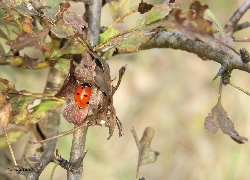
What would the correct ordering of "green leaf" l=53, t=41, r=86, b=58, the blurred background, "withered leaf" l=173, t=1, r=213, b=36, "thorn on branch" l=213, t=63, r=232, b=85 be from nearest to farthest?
"withered leaf" l=173, t=1, r=213, b=36 < "thorn on branch" l=213, t=63, r=232, b=85 < "green leaf" l=53, t=41, r=86, b=58 < the blurred background

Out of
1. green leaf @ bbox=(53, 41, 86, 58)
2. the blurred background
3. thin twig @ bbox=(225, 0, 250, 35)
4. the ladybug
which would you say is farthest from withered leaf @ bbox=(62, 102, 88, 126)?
the blurred background

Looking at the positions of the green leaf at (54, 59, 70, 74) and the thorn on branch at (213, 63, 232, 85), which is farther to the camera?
the green leaf at (54, 59, 70, 74)

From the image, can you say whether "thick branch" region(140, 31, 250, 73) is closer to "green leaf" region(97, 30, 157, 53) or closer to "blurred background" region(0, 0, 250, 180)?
"green leaf" region(97, 30, 157, 53)

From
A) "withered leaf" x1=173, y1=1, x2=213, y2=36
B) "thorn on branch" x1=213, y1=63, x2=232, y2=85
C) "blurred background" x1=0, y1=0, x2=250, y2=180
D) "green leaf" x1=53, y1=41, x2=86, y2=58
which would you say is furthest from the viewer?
"blurred background" x1=0, y1=0, x2=250, y2=180

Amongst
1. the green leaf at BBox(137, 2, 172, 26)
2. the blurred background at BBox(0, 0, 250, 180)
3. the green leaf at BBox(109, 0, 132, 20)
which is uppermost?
the green leaf at BBox(109, 0, 132, 20)

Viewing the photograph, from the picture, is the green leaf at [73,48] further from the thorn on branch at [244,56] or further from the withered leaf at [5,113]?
the thorn on branch at [244,56]

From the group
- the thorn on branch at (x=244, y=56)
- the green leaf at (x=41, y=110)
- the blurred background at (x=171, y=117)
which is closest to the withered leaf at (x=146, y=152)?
the green leaf at (x=41, y=110)

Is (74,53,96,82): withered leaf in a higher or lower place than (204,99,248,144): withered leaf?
higher
